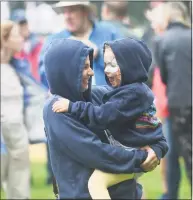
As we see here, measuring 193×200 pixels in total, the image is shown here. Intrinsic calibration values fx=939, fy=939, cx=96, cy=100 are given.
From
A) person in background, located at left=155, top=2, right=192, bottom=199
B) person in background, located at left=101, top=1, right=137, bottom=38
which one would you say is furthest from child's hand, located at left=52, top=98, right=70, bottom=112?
person in background, located at left=101, top=1, right=137, bottom=38

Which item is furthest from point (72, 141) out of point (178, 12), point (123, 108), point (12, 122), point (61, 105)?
point (178, 12)

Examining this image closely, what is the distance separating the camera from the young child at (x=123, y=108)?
195 inches

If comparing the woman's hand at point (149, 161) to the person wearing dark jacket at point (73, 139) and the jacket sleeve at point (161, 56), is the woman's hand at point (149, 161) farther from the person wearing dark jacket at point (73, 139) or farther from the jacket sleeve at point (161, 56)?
the jacket sleeve at point (161, 56)

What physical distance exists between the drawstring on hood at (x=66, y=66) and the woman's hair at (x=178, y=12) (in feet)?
12.8

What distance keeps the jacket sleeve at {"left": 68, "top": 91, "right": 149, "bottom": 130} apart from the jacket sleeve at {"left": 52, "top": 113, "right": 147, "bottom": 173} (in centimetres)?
5

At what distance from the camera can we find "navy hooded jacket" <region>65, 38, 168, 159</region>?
16.4ft

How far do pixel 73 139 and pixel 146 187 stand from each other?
18.6 feet

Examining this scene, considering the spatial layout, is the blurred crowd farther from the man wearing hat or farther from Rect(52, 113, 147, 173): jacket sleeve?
Rect(52, 113, 147, 173): jacket sleeve

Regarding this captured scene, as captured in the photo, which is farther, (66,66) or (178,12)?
(178,12)

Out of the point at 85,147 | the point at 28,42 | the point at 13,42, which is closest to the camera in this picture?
the point at 85,147

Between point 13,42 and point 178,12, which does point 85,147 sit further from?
point 178,12

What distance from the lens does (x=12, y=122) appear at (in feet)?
28.1

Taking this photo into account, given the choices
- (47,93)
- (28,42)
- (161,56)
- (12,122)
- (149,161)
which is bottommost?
(28,42)

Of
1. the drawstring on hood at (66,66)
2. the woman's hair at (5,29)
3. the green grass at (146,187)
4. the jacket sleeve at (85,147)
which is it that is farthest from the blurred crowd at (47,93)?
the jacket sleeve at (85,147)
